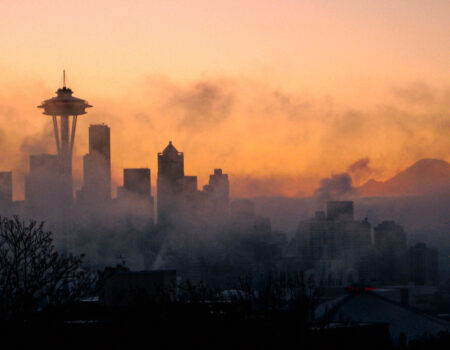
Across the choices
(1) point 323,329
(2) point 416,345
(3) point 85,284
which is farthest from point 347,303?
(3) point 85,284

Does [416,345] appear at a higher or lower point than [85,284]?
lower

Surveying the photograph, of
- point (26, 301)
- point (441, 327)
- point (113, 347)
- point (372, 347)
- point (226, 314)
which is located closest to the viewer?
point (26, 301)

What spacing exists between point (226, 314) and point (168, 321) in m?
4.05

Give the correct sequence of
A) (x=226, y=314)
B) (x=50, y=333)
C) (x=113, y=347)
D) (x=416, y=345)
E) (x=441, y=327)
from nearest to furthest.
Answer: (x=50, y=333) < (x=113, y=347) < (x=226, y=314) < (x=416, y=345) < (x=441, y=327)

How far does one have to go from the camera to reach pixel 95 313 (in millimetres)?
69938

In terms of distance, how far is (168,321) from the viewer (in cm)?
Answer: 5572

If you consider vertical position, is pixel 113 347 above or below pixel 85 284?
below

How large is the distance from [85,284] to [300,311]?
15.6 metres

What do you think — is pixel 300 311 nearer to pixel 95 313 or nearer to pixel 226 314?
pixel 226 314

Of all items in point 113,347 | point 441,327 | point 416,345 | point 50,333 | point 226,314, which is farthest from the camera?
point 441,327

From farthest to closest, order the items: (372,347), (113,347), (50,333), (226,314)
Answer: (372,347) → (226,314) → (113,347) → (50,333)

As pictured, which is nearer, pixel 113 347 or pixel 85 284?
pixel 85 284

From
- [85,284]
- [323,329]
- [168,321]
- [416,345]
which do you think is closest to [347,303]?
[416,345]

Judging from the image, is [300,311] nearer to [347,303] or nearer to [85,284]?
[85,284]
